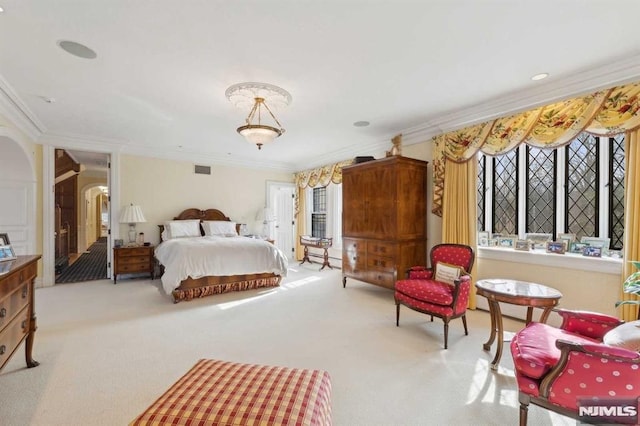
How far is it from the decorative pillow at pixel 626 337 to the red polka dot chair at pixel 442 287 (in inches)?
47.6

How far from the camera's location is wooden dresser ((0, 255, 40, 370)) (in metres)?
1.84

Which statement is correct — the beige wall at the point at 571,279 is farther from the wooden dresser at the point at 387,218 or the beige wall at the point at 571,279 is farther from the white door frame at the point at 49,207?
the white door frame at the point at 49,207

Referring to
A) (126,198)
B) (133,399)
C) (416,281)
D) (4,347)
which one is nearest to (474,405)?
(416,281)

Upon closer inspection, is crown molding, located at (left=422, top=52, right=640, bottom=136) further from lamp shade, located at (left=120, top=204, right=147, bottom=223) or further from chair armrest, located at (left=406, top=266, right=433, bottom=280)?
lamp shade, located at (left=120, top=204, right=147, bottom=223)

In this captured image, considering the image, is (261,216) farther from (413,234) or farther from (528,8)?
(528,8)

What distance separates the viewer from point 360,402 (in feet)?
6.39

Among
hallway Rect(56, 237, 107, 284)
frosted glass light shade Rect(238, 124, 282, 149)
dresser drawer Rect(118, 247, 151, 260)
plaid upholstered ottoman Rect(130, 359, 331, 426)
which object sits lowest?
hallway Rect(56, 237, 107, 284)

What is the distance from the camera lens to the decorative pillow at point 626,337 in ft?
4.84

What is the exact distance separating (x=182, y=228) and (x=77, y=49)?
3.85 m

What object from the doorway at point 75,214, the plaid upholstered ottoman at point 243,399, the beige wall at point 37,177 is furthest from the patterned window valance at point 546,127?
the beige wall at point 37,177

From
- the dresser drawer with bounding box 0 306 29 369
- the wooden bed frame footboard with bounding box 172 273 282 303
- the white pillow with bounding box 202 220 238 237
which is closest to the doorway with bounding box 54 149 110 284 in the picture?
the white pillow with bounding box 202 220 238 237

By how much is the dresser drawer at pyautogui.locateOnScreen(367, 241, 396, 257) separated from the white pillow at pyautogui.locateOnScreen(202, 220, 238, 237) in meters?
3.23

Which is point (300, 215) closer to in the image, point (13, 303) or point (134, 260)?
point (134, 260)

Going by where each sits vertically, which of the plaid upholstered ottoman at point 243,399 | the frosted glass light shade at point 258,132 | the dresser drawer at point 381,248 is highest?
the frosted glass light shade at point 258,132
